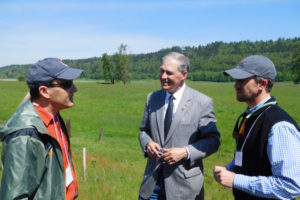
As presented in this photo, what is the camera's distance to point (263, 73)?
2.66 metres

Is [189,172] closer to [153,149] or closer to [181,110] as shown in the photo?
[153,149]

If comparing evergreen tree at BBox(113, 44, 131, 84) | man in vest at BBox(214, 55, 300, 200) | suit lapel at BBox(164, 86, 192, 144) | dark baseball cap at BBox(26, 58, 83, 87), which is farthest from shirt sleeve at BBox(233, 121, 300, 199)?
evergreen tree at BBox(113, 44, 131, 84)

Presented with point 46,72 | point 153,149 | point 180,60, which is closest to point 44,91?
point 46,72

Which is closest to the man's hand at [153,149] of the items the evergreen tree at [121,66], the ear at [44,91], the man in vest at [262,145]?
the man in vest at [262,145]

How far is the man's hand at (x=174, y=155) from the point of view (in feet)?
10.7

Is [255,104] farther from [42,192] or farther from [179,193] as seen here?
[42,192]

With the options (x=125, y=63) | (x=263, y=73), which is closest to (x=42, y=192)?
(x=263, y=73)

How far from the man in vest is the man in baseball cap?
5.10ft

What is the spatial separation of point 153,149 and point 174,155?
297mm

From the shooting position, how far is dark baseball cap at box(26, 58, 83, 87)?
2.60 m

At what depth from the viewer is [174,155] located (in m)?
3.26

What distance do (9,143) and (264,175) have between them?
2201 mm

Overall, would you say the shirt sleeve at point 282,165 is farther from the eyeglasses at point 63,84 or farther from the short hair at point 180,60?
the eyeglasses at point 63,84

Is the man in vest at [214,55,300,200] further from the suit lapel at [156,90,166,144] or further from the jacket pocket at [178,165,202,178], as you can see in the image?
the suit lapel at [156,90,166,144]
